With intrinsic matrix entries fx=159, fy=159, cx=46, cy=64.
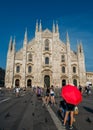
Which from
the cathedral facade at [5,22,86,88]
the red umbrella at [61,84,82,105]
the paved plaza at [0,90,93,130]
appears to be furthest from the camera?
the cathedral facade at [5,22,86,88]

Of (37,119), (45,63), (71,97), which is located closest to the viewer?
(71,97)

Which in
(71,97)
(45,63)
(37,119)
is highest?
(45,63)

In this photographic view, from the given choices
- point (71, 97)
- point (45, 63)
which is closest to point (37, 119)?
point (71, 97)

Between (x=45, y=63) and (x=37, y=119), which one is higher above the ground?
(x=45, y=63)

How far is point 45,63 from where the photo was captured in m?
46.1

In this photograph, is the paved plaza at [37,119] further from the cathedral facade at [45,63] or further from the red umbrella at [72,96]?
the cathedral facade at [45,63]

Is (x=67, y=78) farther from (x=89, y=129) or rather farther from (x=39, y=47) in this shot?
(x=89, y=129)

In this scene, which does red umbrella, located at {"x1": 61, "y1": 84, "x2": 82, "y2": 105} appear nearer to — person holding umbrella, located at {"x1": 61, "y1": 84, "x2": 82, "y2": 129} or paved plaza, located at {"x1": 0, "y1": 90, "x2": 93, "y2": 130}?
person holding umbrella, located at {"x1": 61, "y1": 84, "x2": 82, "y2": 129}

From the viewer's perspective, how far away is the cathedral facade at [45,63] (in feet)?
144

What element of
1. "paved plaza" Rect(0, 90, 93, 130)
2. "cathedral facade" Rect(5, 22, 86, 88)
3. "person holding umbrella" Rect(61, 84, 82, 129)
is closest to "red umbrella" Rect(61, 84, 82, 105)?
"person holding umbrella" Rect(61, 84, 82, 129)

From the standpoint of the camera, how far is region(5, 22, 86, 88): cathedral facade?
43.9 metres

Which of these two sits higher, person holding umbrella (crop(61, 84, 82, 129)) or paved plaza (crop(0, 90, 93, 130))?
person holding umbrella (crop(61, 84, 82, 129))

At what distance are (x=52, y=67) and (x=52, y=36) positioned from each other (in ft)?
31.6

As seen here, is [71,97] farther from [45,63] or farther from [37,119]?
[45,63]
